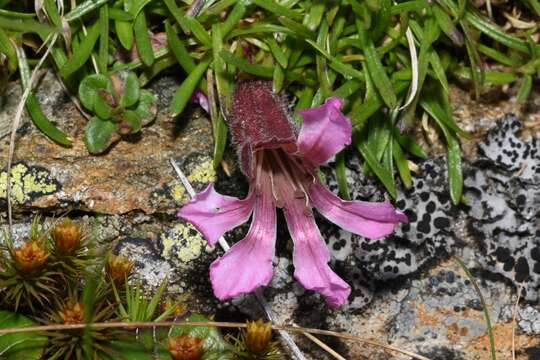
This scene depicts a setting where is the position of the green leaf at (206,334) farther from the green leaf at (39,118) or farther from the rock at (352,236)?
the green leaf at (39,118)

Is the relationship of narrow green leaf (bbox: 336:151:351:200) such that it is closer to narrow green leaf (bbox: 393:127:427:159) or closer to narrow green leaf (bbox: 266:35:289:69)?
narrow green leaf (bbox: 393:127:427:159)

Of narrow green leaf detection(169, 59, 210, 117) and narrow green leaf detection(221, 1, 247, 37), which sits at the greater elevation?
narrow green leaf detection(221, 1, 247, 37)

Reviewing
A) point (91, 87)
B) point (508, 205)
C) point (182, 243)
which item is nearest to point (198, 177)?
point (182, 243)

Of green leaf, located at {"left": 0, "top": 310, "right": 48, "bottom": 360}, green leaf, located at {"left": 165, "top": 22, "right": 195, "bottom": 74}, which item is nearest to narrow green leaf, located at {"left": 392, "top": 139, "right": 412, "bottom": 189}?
green leaf, located at {"left": 165, "top": 22, "right": 195, "bottom": 74}

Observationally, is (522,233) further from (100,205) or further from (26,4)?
(26,4)

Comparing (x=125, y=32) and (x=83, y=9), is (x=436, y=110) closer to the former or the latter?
(x=125, y=32)

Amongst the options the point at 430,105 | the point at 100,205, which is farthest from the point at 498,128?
the point at 100,205
